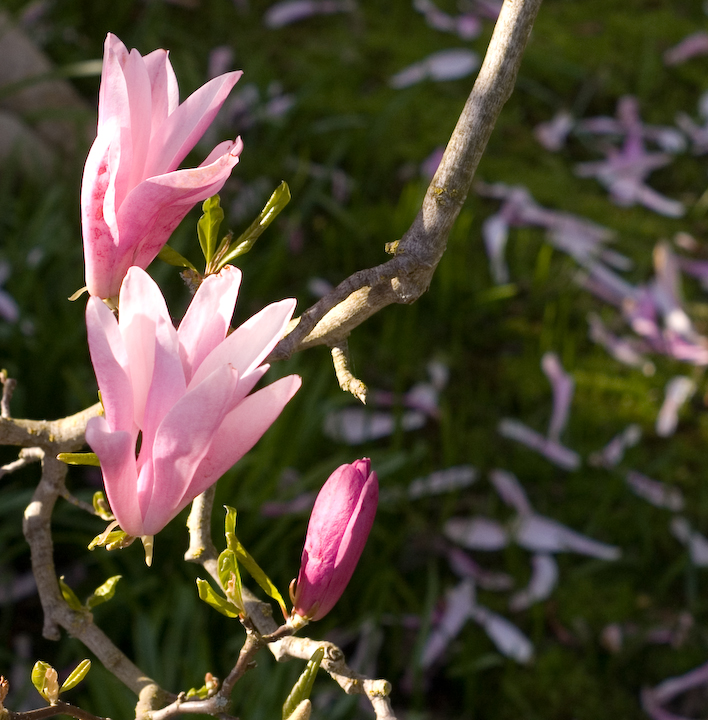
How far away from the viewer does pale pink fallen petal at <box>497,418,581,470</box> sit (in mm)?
1708

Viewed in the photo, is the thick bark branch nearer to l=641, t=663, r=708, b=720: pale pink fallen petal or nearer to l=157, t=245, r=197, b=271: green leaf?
l=157, t=245, r=197, b=271: green leaf

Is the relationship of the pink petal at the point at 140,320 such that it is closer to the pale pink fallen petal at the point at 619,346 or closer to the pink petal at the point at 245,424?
the pink petal at the point at 245,424

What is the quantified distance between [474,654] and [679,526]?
1.72ft

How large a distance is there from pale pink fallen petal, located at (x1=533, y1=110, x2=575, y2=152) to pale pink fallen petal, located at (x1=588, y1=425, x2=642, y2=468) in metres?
1.03

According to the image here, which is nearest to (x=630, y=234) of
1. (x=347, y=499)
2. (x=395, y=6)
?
(x=395, y=6)

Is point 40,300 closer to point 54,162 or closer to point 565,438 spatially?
point 54,162

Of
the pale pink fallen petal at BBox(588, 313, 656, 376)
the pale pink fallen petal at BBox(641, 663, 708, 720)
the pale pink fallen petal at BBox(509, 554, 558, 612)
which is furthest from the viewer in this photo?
the pale pink fallen petal at BBox(588, 313, 656, 376)

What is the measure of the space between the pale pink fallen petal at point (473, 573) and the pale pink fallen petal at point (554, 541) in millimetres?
83

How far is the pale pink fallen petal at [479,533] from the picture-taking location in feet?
5.21

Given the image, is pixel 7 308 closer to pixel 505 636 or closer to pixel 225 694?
pixel 505 636

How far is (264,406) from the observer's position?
1.35ft

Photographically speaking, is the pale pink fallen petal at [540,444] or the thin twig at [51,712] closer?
the thin twig at [51,712]

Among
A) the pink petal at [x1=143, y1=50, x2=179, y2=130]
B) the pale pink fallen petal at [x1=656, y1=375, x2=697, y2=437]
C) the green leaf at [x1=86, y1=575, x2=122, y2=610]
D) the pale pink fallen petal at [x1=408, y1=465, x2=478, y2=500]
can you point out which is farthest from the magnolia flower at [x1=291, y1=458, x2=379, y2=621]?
the pale pink fallen petal at [x1=656, y1=375, x2=697, y2=437]

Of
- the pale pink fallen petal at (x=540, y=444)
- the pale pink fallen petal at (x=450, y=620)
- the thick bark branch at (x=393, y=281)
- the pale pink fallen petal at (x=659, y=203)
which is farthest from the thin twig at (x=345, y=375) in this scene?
the pale pink fallen petal at (x=659, y=203)
